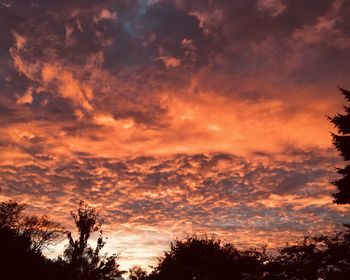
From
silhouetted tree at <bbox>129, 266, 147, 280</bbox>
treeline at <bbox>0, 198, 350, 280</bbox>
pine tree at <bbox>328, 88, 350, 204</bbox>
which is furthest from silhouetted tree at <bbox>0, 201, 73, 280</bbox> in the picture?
silhouetted tree at <bbox>129, 266, 147, 280</bbox>

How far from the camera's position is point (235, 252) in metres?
44.3

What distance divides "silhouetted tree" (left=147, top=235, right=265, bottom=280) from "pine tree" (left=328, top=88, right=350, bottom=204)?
19.0 meters

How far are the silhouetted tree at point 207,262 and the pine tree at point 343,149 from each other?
19.0 m

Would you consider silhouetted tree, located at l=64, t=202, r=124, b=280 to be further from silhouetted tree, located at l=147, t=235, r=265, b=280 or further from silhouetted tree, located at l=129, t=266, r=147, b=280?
silhouetted tree, located at l=129, t=266, r=147, b=280

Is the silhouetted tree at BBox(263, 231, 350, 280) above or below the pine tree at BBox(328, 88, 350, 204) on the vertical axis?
below

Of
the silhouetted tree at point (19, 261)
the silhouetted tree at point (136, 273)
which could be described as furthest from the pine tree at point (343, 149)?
the silhouetted tree at point (136, 273)

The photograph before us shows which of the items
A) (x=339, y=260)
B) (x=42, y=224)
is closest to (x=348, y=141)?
(x=339, y=260)

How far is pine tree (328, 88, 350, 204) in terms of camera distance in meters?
22.3

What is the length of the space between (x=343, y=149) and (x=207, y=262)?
79.9ft

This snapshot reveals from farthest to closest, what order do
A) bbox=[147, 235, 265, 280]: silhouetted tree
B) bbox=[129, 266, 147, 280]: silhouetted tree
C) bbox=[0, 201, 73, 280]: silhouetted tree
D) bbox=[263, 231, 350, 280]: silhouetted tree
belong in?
1. bbox=[129, 266, 147, 280]: silhouetted tree
2. bbox=[147, 235, 265, 280]: silhouetted tree
3. bbox=[263, 231, 350, 280]: silhouetted tree
4. bbox=[0, 201, 73, 280]: silhouetted tree

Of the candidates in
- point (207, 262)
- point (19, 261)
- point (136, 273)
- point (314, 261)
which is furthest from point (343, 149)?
point (136, 273)

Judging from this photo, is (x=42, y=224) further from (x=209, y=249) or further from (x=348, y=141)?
(x=348, y=141)

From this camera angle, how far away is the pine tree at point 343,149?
73.2 feet

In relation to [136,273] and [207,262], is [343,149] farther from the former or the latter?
[136,273]
